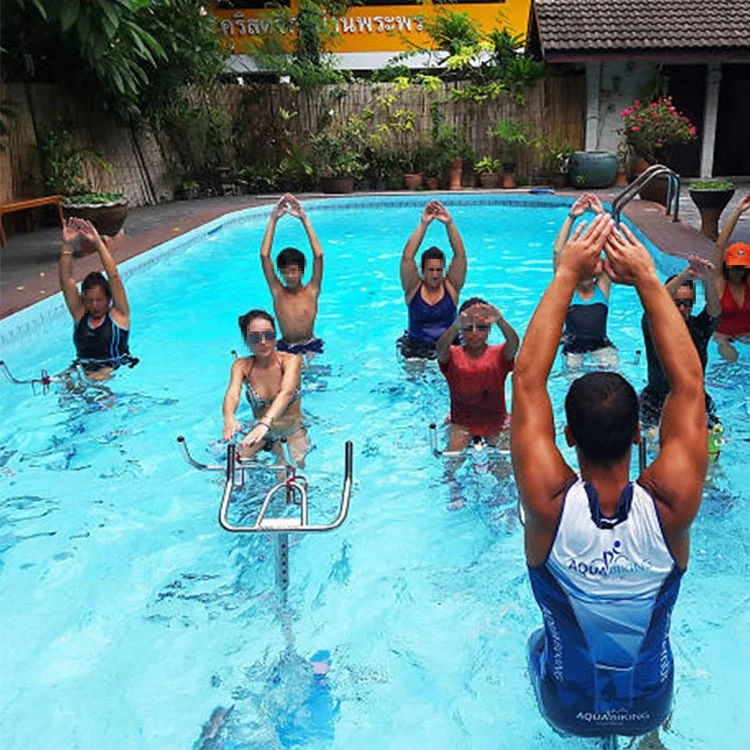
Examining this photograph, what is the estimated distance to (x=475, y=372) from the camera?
495cm

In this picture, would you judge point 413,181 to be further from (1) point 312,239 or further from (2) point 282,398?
(2) point 282,398

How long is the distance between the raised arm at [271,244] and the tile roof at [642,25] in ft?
44.8

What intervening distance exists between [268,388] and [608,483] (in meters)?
3.33

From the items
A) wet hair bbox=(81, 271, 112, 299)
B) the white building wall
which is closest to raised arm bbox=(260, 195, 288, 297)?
wet hair bbox=(81, 271, 112, 299)

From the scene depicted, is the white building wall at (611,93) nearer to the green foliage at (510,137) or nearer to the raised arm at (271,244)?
the green foliage at (510,137)

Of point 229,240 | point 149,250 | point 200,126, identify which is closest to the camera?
point 149,250

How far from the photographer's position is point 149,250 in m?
12.1

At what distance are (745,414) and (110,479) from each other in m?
4.67

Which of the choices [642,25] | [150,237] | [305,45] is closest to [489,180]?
[642,25]

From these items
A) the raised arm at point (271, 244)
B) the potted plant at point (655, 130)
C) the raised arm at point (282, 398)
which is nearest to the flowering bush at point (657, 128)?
the potted plant at point (655, 130)

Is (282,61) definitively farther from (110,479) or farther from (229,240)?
(110,479)

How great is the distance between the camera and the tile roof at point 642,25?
1803 centimetres

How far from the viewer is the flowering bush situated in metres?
16.7

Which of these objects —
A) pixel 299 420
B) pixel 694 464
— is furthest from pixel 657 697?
pixel 299 420
